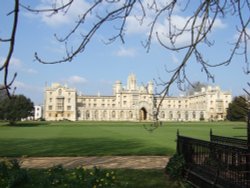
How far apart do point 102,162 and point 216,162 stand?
6.59m

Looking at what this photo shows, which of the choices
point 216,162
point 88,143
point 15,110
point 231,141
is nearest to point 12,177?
point 216,162

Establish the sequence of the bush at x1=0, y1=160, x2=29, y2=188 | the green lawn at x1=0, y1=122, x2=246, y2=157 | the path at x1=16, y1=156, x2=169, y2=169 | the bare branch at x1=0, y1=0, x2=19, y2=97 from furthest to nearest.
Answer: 1. the green lawn at x1=0, y1=122, x2=246, y2=157
2. the path at x1=16, y1=156, x2=169, y2=169
3. the bush at x1=0, y1=160, x2=29, y2=188
4. the bare branch at x1=0, y1=0, x2=19, y2=97

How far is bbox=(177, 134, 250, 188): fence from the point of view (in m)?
6.86

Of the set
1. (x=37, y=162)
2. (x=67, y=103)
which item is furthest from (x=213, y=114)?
(x=37, y=162)

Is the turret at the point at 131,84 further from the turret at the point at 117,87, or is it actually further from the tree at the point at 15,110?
the tree at the point at 15,110

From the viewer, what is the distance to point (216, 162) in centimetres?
736

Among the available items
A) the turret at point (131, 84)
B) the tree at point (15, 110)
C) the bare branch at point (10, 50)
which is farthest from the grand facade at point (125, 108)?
the bare branch at point (10, 50)

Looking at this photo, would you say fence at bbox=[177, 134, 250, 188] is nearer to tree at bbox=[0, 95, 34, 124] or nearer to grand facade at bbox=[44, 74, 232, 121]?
tree at bbox=[0, 95, 34, 124]

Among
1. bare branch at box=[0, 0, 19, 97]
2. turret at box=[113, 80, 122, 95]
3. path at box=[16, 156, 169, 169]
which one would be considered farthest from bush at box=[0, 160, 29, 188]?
turret at box=[113, 80, 122, 95]

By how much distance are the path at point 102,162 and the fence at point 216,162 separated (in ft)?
7.60

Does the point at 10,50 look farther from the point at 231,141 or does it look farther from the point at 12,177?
the point at 231,141

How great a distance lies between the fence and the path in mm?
2317

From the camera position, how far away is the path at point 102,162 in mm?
12508

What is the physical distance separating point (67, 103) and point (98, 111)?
1063cm
